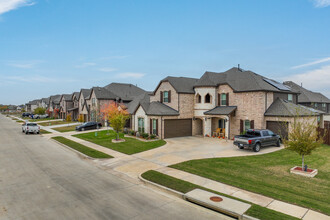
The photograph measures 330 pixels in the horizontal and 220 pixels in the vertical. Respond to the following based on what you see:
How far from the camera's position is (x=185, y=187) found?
10.4 metres

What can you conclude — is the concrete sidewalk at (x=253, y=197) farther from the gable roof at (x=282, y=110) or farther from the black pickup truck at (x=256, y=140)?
the gable roof at (x=282, y=110)

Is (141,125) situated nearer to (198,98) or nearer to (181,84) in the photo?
(181,84)

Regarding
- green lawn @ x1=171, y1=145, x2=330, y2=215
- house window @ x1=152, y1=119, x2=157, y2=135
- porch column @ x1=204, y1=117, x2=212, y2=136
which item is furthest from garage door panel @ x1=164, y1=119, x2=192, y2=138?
green lawn @ x1=171, y1=145, x2=330, y2=215

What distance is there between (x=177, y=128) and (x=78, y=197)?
19479 millimetres

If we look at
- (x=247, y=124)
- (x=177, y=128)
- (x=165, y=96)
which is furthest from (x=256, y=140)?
(x=165, y=96)

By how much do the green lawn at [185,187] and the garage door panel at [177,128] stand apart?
556 inches

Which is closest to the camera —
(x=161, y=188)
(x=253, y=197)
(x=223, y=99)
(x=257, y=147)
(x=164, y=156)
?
(x=253, y=197)

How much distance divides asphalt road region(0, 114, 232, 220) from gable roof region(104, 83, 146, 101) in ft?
110

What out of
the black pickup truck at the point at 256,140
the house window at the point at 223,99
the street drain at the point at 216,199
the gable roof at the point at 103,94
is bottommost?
the street drain at the point at 216,199

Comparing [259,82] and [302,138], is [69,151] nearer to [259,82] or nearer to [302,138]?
[302,138]

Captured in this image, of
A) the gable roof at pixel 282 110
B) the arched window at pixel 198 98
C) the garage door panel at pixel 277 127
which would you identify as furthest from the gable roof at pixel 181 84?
the garage door panel at pixel 277 127

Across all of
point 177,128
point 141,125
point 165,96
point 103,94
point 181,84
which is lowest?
point 177,128

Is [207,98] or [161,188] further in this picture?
[207,98]

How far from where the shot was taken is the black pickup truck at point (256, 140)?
18.3 meters
